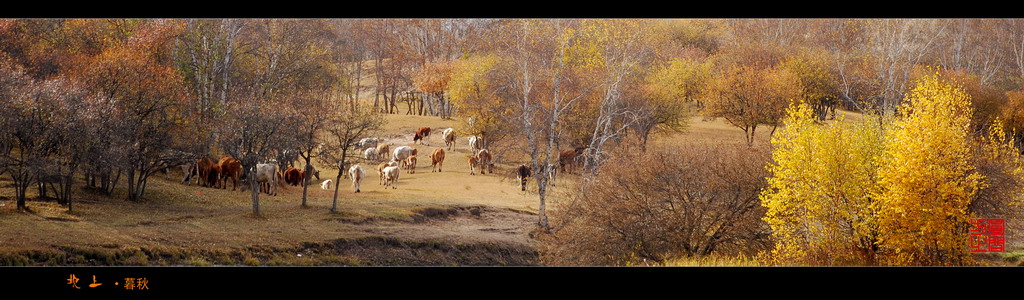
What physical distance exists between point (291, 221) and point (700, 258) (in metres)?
15.6

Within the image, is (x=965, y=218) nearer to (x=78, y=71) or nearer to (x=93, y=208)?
(x=93, y=208)

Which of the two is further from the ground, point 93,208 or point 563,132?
point 563,132

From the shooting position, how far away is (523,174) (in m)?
45.7

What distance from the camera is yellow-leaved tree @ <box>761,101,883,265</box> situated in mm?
24375

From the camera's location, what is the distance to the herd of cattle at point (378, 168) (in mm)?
37406

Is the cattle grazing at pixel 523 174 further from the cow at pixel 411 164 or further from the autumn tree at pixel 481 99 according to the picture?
the cow at pixel 411 164

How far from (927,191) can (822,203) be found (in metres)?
2.94

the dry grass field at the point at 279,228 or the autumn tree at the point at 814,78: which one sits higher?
the autumn tree at the point at 814,78

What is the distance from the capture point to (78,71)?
35.2 metres

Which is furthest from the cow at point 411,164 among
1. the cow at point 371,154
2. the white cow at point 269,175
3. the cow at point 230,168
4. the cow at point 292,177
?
the cow at point 230,168

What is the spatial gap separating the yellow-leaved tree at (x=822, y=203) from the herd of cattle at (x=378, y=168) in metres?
13.3

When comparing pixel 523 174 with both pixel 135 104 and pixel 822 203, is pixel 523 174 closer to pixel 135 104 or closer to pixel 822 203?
pixel 135 104

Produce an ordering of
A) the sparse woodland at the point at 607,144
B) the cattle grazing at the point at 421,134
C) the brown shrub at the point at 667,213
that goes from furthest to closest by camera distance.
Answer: the cattle grazing at the point at 421,134 < the brown shrub at the point at 667,213 < the sparse woodland at the point at 607,144

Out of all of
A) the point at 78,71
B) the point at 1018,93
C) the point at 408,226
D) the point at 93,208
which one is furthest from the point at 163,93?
the point at 1018,93
